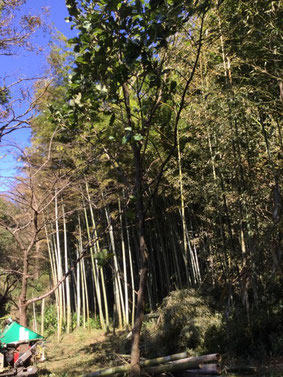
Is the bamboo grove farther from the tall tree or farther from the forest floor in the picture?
the forest floor

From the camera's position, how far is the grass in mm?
4543

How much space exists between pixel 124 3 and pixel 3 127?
6.53 feet

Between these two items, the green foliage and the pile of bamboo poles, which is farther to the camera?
the green foliage

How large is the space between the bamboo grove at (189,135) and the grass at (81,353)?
72 cm

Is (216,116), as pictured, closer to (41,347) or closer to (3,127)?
(3,127)

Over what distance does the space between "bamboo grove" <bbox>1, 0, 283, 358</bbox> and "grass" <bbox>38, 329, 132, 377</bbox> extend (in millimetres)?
719

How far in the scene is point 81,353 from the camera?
596 cm

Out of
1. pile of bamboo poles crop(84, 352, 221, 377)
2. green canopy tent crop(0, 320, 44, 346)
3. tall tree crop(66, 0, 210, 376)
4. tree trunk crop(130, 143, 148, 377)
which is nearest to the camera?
tall tree crop(66, 0, 210, 376)

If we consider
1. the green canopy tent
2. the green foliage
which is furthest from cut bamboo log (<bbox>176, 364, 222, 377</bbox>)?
the green foliage

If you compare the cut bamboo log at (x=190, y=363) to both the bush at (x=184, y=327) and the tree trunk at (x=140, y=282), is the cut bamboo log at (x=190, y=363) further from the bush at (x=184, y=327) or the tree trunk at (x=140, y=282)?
the bush at (x=184, y=327)

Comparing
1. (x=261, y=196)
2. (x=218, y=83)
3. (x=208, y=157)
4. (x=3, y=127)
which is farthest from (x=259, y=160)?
(x=3, y=127)

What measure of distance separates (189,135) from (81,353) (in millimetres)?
4477

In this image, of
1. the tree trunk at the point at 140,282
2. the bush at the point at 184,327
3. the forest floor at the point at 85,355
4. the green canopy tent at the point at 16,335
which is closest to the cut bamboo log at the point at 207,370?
the forest floor at the point at 85,355

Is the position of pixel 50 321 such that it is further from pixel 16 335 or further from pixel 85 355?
pixel 16 335
